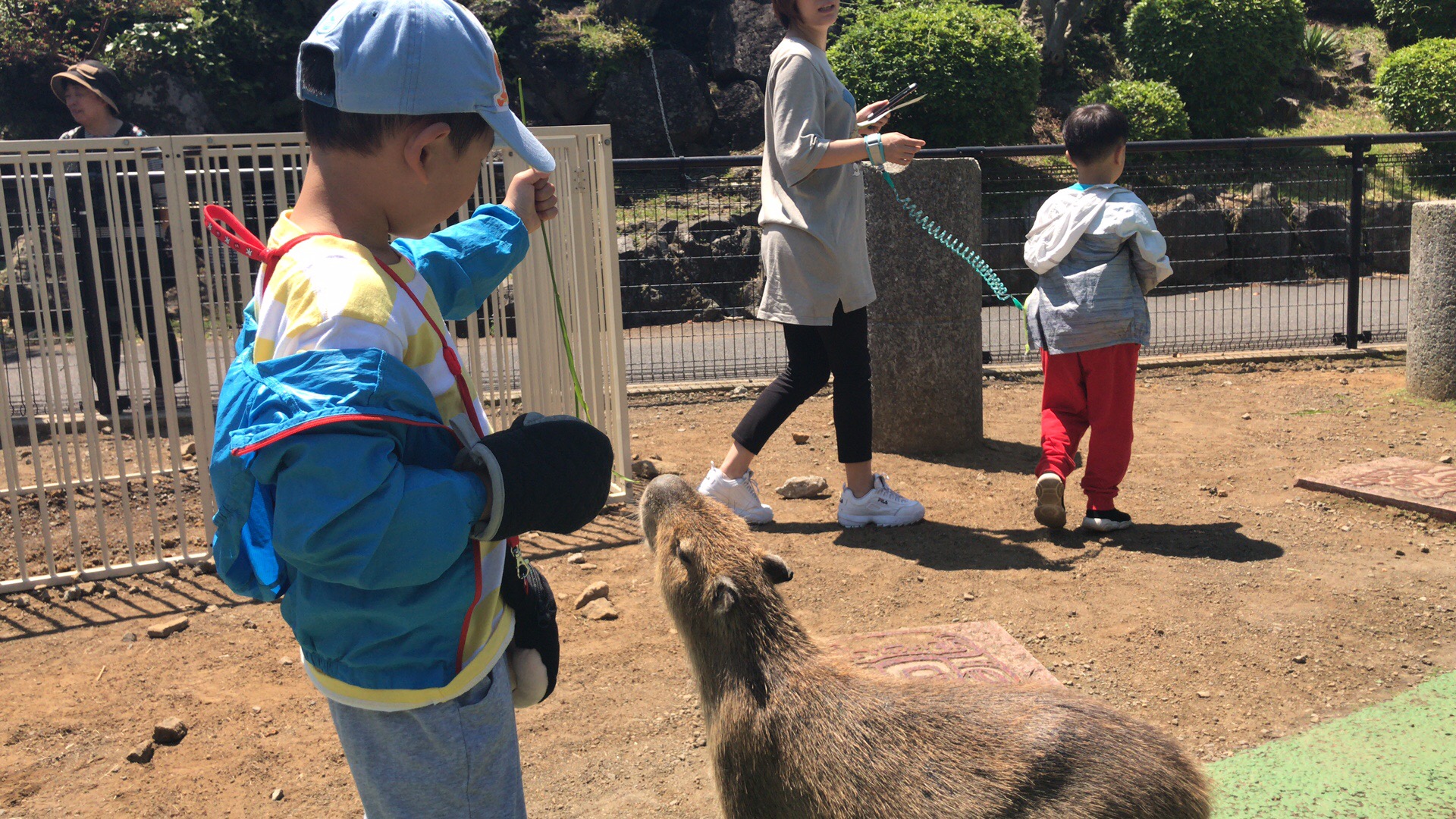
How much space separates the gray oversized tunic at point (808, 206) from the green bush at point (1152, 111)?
39.5ft

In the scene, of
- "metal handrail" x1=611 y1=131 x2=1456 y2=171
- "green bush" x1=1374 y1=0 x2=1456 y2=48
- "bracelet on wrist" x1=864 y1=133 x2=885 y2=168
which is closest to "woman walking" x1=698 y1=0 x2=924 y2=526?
"bracelet on wrist" x1=864 y1=133 x2=885 y2=168

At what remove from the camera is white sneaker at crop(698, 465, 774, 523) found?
194 inches

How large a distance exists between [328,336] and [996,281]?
14.5 ft

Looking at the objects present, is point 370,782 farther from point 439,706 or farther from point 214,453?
point 214,453

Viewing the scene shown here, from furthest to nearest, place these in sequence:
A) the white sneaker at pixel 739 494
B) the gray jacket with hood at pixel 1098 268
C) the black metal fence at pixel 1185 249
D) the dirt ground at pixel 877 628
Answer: the black metal fence at pixel 1185 249 → the white sneaker at pixel 739 494 → the gray jacket with hood at pixel 1098 268 → the dirt ground at pixel 877 628

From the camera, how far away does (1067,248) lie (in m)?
4.70

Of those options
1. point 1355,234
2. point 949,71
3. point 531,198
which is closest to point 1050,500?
point 531,198

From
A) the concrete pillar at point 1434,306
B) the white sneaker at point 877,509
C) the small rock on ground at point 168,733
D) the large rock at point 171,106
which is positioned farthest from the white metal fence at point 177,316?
the large rock at point 171,106

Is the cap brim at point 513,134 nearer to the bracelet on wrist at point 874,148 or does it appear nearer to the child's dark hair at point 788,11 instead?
the bracelet on wrist at point 874,148

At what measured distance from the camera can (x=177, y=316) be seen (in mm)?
5281

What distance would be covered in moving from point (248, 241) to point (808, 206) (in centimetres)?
320

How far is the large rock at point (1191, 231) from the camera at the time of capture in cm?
1180

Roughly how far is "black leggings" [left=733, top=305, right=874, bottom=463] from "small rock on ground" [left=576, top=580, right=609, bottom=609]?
0.95m

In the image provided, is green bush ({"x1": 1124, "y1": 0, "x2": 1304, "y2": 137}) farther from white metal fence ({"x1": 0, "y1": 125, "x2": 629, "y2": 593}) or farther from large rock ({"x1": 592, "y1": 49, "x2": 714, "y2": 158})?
white metal fence ({"x1": 0, "y1": 125, "x2": 629, "y2": 593})
